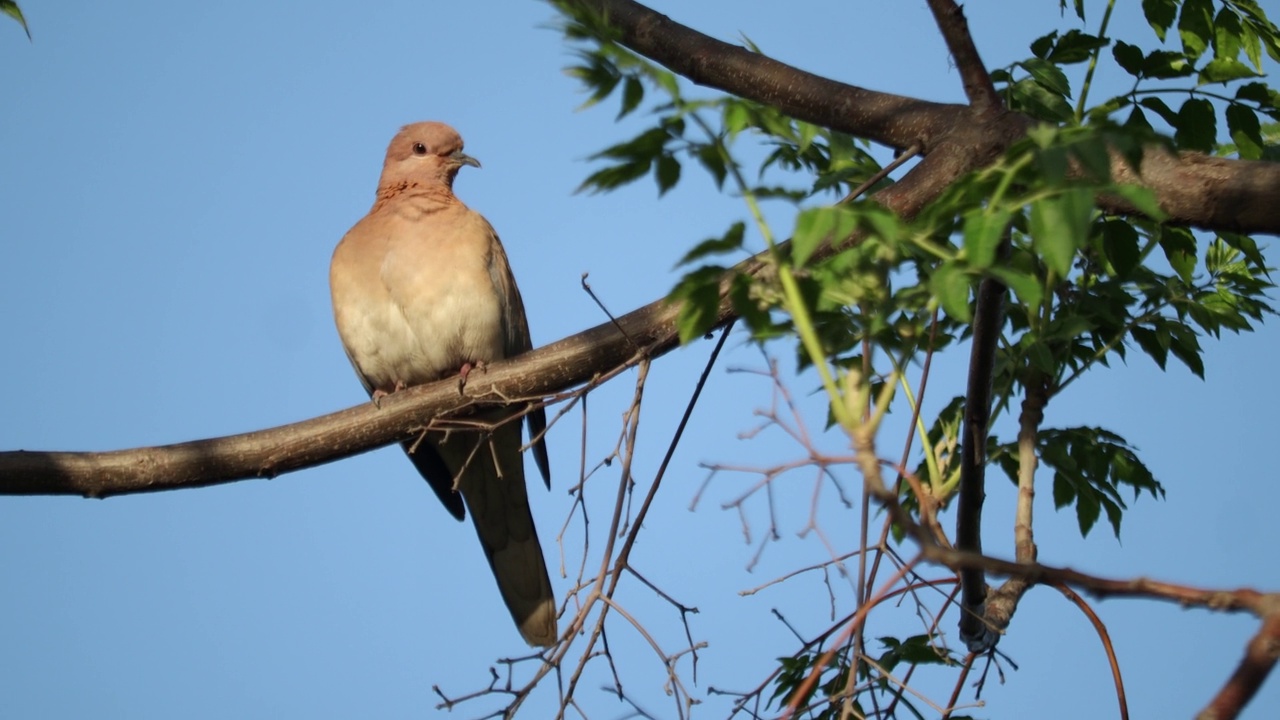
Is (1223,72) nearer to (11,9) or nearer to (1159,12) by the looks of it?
(1159,12)

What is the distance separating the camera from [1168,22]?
131 inches

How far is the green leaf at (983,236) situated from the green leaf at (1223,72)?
6.04 ft

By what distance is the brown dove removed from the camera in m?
5.07

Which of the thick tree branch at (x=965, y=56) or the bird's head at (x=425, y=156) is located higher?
the bird's head at (x=425, y=156)

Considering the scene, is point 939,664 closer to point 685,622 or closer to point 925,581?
point 925,581

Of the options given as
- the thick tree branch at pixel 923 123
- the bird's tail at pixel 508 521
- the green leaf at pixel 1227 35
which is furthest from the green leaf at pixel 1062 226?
the bird's tail at pixel 508 521

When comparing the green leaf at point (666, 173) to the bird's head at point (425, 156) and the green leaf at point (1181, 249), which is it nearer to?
the green leaf at point (1181, 249)

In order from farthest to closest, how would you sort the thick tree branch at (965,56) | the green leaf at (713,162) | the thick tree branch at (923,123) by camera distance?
the thick tree branch at (965,56)
the thick tree branch at (923,123)
the green leaf at (713,162)

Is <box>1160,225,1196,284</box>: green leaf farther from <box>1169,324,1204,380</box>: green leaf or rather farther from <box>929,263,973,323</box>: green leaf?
<box>929,263,973,323</box>: green leaf

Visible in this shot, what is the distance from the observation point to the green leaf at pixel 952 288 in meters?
1.56

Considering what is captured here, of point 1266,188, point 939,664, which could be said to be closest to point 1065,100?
point 1266,188

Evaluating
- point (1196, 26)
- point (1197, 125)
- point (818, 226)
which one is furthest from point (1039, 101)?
point (818, 226)

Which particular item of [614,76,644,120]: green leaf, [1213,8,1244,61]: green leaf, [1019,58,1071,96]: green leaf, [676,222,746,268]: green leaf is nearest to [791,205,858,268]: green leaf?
[676,222,746,268]: green leaf

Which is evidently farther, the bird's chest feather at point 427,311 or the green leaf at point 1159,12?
the bird's chest feather at point 427,311
